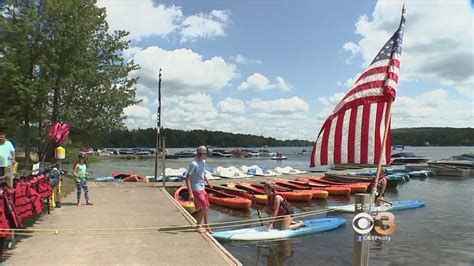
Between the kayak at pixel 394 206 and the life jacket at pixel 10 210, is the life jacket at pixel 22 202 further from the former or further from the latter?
the kayak at pixel 394 206

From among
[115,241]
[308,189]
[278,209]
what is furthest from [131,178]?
[115,241]

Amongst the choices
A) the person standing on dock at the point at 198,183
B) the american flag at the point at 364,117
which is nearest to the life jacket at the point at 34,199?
the person standing on dock at the point at 198,183

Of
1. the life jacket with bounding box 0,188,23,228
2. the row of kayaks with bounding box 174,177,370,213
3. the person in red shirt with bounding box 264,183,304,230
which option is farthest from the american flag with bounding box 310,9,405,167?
the row of kayaks with bounding box 174,177,370,213

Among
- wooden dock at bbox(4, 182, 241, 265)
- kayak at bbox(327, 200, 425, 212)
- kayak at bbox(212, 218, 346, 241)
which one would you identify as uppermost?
wooden dock at bbox(4, 182, 241, 265)

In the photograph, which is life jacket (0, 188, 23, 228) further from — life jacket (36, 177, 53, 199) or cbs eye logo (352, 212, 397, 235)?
cbs eye logo (352, 212, 397, 235)

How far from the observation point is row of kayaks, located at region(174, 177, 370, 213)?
18203mm

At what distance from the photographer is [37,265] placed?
708 centimetres

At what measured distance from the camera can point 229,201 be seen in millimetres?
18609

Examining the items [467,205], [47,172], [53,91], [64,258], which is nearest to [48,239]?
[64,258]

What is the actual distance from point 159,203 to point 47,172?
3836mm

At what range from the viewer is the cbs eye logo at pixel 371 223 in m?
5.95

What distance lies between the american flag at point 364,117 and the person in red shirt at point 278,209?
7.86 feet

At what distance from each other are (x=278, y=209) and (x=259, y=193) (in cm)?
973

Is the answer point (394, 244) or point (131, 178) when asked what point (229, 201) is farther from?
point (131, 178)
